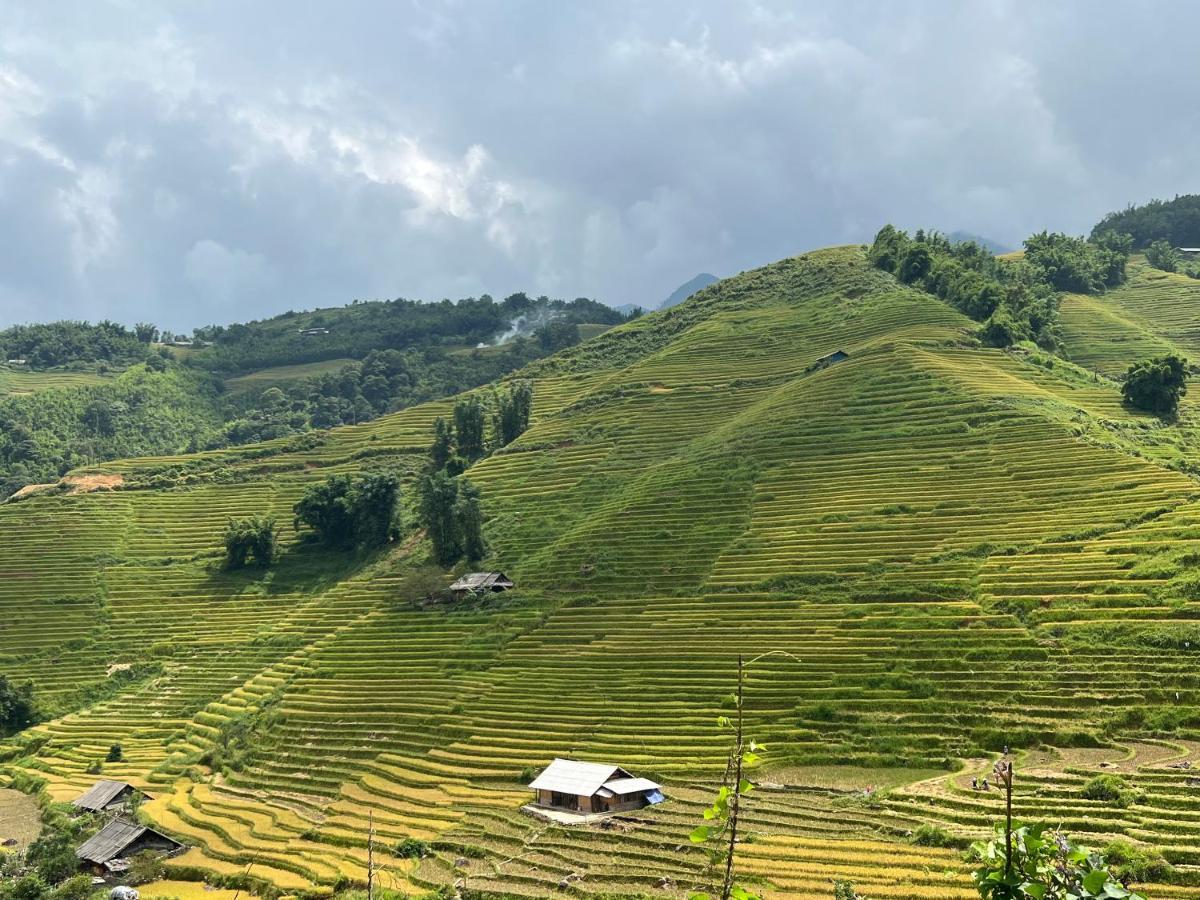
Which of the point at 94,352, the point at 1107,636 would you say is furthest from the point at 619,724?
the point at 94,352

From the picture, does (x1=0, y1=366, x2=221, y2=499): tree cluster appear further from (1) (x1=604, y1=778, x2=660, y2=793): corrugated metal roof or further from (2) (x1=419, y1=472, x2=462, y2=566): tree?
(1) (x1=604, y1=778, x2=660, y2=793): corrugated metal roof

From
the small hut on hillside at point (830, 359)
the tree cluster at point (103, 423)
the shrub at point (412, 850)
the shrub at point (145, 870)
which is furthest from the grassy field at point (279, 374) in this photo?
the shrub at point (412, 850)

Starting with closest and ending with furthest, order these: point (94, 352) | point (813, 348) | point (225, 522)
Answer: point (225, 522) → point (813, 348) → point (94, 352)

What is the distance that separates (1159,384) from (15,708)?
73.4 m

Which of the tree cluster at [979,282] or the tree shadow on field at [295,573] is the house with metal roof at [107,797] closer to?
the tree shadow on field at [295,573]

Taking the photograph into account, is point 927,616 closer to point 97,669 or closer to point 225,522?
point 97,669

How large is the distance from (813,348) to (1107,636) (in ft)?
171

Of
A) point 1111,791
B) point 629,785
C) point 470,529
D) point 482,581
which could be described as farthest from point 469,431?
point 1111,791

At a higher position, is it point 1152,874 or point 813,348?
point 813,348

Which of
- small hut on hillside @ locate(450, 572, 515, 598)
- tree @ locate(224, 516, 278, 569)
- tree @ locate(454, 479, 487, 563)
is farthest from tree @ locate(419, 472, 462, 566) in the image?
tree @ locate(224, 516, 278, 569)

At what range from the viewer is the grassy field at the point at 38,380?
428 feet

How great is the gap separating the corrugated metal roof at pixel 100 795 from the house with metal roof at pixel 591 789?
59.9 ft

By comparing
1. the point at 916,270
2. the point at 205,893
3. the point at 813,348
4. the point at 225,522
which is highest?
the point at 916,270

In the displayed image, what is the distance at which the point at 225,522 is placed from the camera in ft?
265
